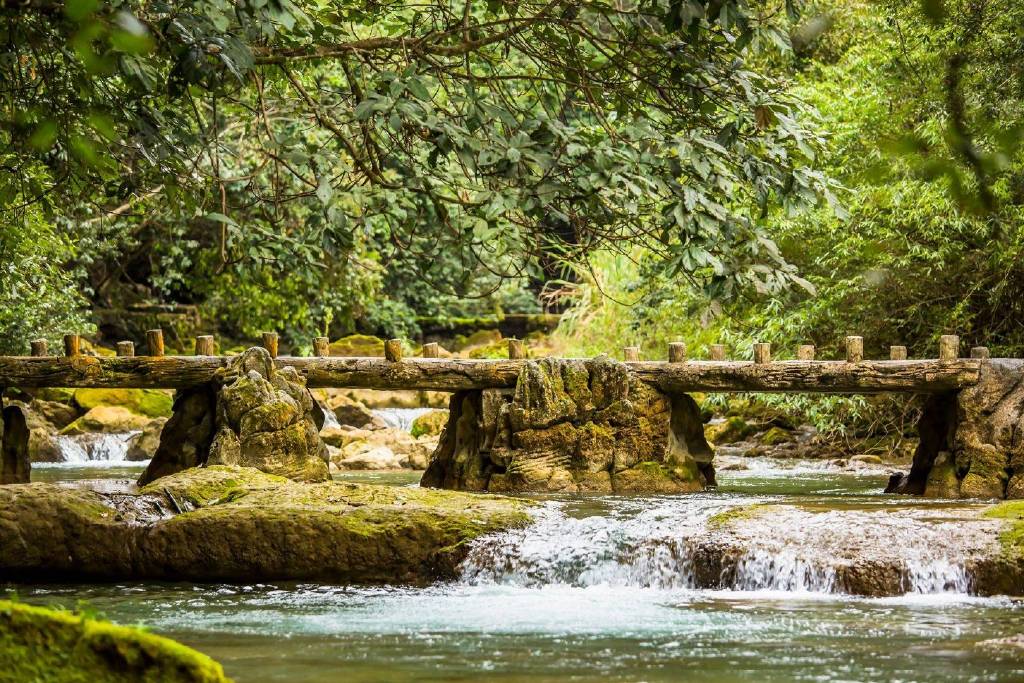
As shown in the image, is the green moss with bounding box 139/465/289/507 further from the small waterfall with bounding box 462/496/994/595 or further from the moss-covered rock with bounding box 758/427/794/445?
the moss-covered rock with bounding box 758/427/794/445

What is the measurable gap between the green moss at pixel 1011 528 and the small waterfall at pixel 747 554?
0.17 m

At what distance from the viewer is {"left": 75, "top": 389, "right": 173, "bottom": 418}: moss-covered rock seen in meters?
18.3

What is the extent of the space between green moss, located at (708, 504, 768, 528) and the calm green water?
17 cm

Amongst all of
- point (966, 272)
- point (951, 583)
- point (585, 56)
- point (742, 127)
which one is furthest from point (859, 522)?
point (966, 272)

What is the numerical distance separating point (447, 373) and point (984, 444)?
5224mm

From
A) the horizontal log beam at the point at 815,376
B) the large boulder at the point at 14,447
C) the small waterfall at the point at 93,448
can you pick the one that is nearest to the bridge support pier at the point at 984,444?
the horizontal log beam at the point at 815,376

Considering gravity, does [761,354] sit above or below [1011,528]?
above

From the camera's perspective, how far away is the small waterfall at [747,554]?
289 inches

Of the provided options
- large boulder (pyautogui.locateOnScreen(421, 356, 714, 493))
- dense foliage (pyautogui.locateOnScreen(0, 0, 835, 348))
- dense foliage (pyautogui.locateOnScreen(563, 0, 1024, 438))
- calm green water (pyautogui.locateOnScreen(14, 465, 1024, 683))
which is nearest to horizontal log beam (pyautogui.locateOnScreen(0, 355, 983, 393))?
large boulder (pyautogui.locateOnScreen(421, 356, 714, 493))

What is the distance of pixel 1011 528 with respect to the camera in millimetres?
7438

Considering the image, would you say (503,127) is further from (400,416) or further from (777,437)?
(400,416)

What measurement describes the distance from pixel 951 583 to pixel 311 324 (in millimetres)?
15354

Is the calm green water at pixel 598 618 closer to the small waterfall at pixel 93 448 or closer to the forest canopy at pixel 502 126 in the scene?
the forest canopy at pixel 502 126

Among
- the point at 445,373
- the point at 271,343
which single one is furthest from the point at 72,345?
the point at 445,373
